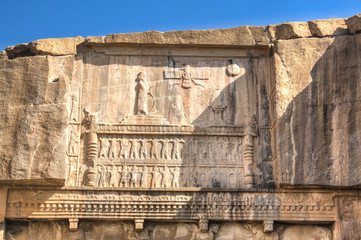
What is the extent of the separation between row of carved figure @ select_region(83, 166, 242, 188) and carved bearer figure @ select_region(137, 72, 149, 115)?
41.2 inches

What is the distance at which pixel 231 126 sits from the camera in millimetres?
11633

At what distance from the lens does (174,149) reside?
11.5 m

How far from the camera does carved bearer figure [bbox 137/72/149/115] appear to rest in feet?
38.3

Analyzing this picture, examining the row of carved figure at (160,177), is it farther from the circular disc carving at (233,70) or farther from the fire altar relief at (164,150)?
the circular disc carving at (233,70)

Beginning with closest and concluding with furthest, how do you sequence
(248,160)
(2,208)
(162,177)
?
1. (2,208)
2. (162,177)
3. (248,160)

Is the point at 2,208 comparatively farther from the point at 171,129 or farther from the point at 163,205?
the point at 171,129

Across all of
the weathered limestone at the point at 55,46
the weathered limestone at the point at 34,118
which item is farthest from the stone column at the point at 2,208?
the weathered limestone at the point at 55,46

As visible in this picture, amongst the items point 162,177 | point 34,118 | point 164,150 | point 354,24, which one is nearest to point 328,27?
point 354,24

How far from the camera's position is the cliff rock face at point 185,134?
10.9 m

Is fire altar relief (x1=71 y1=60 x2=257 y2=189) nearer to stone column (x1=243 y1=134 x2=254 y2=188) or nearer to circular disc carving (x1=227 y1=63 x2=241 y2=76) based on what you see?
stone column (x1=243 y1=134 x2=254 y2=188)

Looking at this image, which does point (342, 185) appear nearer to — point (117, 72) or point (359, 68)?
point (359, 68)

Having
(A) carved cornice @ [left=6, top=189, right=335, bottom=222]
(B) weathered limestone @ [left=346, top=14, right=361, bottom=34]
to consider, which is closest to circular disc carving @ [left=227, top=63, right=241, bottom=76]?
(B) weathered limestone @ [left=346, top=14, right=361, bottom=34]

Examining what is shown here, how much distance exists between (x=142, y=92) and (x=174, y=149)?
1190 mm

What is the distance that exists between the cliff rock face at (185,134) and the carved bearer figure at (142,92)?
0.08 ft
